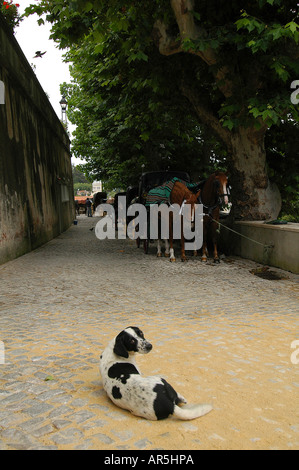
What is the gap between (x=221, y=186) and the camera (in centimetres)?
1093

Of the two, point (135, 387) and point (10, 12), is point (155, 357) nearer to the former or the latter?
point (135, 387)

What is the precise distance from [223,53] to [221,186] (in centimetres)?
317

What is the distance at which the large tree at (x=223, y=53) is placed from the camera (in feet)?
29.3

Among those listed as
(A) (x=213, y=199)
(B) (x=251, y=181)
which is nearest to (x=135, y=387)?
(A) (x=213, y=199)

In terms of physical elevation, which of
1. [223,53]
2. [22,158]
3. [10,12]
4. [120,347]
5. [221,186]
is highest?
[10,12]

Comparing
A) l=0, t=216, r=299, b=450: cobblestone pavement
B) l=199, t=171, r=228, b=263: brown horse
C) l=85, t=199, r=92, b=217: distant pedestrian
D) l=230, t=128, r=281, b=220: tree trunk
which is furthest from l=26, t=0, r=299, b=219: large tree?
l=85, t=199, r=92, b=217: distant pedestrian

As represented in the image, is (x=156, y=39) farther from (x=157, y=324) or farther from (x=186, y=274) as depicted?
(x=157, y=324)

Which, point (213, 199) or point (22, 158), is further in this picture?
point (22, 158)

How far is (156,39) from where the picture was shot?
35.3ft

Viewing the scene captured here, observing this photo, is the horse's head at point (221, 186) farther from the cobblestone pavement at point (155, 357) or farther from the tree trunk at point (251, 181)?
the cobblestone pavement at point (155, 357)

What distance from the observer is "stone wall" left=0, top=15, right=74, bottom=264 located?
10.8 m

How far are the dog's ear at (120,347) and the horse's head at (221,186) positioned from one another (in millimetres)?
8154

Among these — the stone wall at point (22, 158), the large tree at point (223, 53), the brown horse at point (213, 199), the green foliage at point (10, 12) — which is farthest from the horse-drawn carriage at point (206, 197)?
the green foliage at point (10, 12)

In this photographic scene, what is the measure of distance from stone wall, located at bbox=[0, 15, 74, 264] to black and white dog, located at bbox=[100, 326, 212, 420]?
7639 millimetres
